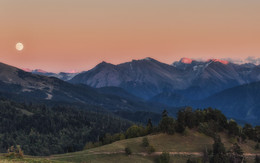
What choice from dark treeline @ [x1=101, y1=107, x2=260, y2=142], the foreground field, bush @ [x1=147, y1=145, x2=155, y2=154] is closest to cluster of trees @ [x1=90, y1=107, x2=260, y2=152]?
dark treeline @ [x1=101, y1=107, x2=260, y2=142]

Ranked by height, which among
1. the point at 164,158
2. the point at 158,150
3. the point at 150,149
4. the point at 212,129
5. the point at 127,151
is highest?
the point at 212,129

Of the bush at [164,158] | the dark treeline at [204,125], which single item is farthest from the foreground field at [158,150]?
the dark treeline at [204,125]

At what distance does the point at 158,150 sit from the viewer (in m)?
123

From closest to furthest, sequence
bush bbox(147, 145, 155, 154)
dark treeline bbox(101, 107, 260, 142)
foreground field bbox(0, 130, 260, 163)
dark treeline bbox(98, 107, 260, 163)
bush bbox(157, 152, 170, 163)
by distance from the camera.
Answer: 1. foreground field bbox(0, 130, 260, 163)
2. bush bbox(157, 152, 170, 163)
3. bush bbox(147, 145, 155, 154)
4. dark treeline bbox(98, 107, 260, 163)
5. dark treeline bbox(101, 107, 260, 142)

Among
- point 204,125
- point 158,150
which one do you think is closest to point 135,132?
point 204,125

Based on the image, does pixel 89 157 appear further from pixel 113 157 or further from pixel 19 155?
pixel 19 155

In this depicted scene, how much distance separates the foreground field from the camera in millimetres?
111125

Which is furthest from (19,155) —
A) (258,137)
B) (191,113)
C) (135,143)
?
(258,137)

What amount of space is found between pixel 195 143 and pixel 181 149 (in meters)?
12.7

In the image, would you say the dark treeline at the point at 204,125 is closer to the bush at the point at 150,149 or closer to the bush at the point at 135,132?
the bush at the point at 135,132

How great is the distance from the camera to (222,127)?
160m

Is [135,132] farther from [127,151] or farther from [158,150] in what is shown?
[127,151]

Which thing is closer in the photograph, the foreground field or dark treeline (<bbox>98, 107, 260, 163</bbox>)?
the foreground field

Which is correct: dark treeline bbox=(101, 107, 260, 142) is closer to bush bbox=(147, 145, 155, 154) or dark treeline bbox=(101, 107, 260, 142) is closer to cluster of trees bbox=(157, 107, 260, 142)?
cluster of trees bbox=(157, 107, 260, 142)
